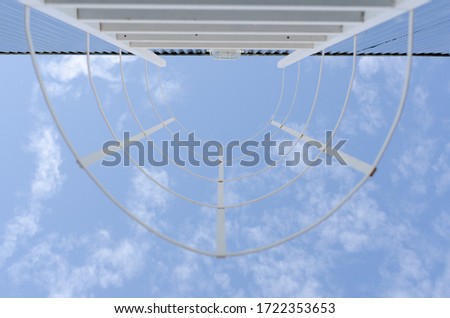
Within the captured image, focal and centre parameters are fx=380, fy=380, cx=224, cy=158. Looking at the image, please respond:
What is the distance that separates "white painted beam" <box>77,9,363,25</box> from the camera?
5.22 metres

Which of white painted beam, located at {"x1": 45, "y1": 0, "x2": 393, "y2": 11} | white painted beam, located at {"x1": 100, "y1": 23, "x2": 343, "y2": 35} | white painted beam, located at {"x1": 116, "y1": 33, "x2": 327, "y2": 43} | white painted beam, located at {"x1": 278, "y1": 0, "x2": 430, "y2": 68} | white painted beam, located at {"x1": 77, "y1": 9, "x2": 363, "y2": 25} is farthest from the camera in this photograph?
white painted beam, located at {"x1": 116, "y1": 33, "x2": 327, "y2": 43}

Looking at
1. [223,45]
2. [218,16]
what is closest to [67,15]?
[218,16]

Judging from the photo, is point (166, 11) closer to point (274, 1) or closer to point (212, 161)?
point (274, 1)

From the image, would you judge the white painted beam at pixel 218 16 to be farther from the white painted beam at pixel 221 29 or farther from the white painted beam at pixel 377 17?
the white painted beam at pixel 221 29

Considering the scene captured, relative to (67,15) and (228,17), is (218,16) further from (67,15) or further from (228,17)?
(67,15)

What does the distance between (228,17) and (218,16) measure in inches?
5.9

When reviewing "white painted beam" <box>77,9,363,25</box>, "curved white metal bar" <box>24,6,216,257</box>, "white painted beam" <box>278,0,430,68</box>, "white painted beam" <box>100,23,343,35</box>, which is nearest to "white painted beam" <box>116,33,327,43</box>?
"white painted beam" <box>278,0,430,68</box>

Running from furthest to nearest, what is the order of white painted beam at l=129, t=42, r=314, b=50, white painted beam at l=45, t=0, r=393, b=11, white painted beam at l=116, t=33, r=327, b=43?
white painted beam at l=129, t=42, r=314, b=50 → white painted beam at l=116, t=33, r=327, b=43 → white painted beam at l=45, t=0, r=393, b=11

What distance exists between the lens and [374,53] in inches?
685

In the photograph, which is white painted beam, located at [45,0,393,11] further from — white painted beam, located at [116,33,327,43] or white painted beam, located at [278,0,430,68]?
white painted beam, located at [116,33,327,43]

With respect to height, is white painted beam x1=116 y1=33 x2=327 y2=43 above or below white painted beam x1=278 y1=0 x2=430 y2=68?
above

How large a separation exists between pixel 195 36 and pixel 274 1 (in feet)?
8.80

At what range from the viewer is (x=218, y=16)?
5301 millimetres

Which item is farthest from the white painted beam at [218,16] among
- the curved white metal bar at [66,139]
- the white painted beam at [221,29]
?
the curved white metal bar at [66,139]
